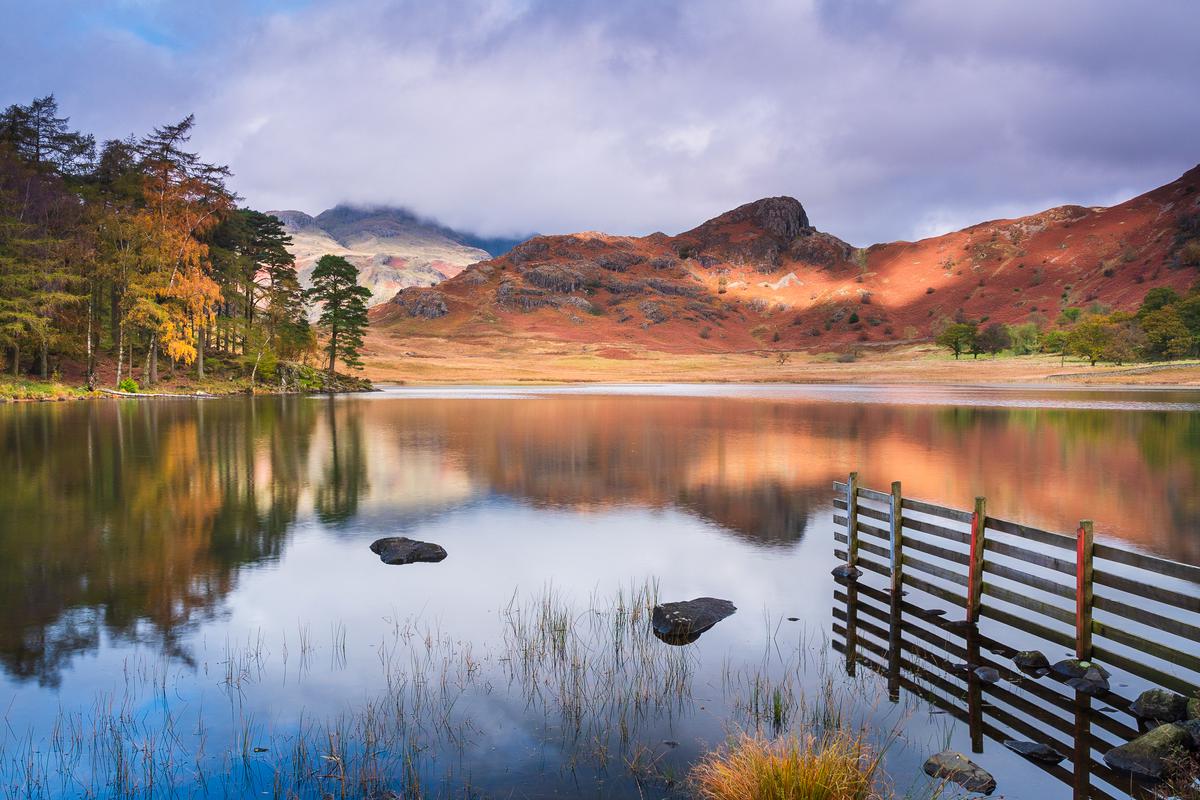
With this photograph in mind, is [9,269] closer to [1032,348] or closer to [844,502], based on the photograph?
[844,502]

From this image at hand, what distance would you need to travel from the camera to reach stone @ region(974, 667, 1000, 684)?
9.06 meters

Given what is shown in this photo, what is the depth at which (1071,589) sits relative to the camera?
945cm

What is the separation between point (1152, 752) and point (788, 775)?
4009mm

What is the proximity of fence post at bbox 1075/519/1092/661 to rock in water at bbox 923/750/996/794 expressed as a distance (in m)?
3.21

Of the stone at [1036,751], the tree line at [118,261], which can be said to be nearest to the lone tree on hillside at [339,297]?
the tree line at [118,261]

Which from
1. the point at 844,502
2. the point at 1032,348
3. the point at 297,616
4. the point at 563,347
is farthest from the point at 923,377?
the point at 297,616

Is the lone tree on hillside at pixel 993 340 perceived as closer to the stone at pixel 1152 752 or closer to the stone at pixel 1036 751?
the stone at pixel 1152 752

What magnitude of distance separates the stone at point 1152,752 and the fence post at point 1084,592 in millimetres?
1891

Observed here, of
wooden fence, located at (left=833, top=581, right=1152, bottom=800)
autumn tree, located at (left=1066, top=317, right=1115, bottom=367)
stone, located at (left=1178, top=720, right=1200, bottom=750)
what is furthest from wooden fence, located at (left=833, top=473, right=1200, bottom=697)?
autumn tree, located at (left=1066, top=317, right=1115, bottom=367)

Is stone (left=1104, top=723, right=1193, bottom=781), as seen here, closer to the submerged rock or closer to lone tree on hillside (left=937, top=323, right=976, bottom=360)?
the submerged rock

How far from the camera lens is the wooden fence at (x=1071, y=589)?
27.3 feet

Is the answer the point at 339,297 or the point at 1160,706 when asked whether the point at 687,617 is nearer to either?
the point at 1160,706

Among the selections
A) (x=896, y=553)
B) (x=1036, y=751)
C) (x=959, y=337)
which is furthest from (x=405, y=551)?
(x=959, y=337)

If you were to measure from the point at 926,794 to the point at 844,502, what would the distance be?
27.2 ft
